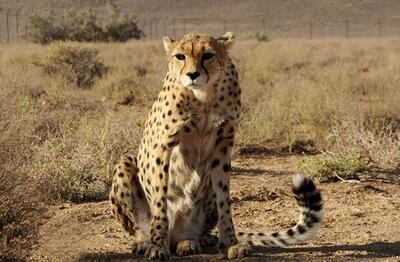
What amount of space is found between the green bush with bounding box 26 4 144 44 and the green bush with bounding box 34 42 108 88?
15.5 meters

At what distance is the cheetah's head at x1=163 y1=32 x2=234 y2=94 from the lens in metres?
4.35

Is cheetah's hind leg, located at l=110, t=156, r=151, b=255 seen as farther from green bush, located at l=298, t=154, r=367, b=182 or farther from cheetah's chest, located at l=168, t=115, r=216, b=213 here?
green bush, located at l=298, t=154, r=367, b=182

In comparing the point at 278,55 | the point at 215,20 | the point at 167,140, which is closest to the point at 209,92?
the point at 167,140

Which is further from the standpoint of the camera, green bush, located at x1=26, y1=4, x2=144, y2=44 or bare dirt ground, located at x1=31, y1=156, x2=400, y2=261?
green bush, located at x1=26, y1=4, x2=144, y2=44

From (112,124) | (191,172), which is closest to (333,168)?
(112,124)

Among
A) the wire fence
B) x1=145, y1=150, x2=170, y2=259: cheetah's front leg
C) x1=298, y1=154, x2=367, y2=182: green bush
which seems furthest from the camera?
the wire fence

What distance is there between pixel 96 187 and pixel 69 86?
825 cm

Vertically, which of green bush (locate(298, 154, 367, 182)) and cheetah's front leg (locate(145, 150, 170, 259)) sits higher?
cheetah's front leg (locate(145, 150, 170, 259))

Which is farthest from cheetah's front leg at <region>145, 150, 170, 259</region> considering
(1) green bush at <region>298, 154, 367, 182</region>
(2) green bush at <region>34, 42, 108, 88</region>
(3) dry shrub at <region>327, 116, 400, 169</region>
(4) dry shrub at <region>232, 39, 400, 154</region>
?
(2) green bush at <region>34, 42, 108, 88</region>

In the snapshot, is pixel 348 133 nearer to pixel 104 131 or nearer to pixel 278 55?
pixel 104 131

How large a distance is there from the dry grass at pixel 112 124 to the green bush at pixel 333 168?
0.44 meters

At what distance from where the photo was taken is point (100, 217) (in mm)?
5934

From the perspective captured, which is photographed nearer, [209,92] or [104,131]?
[209,92]

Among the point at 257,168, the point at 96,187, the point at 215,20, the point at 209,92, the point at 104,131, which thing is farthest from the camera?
the point at 215,20
